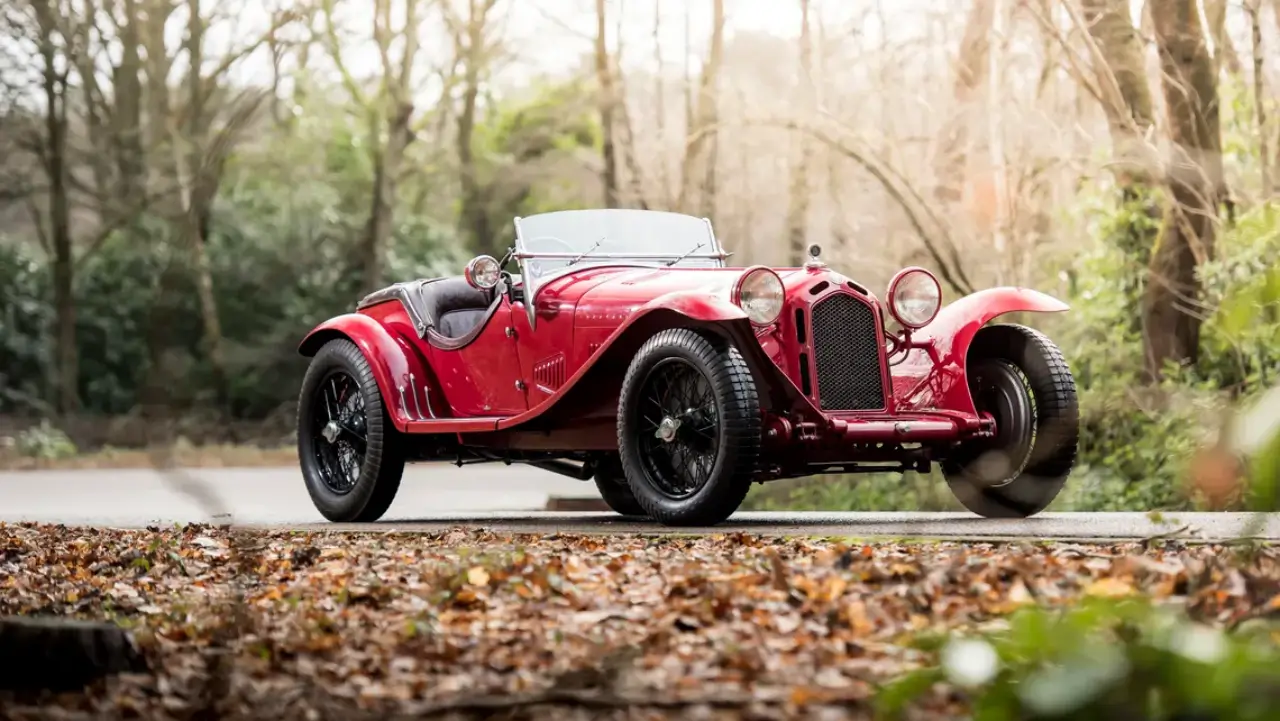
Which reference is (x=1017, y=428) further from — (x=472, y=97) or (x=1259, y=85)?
(x=472, y=97)

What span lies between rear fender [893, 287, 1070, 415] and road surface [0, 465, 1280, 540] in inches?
24.1

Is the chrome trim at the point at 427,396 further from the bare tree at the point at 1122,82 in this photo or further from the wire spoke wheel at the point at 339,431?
the bare tree at the point at 1122,82

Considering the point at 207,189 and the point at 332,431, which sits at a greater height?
the point at 207,189

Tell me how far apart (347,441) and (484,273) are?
1472 millimetres

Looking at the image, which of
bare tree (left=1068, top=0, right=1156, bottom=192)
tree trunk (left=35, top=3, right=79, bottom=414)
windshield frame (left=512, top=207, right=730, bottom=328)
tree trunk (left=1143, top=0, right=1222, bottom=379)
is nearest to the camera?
windshield frame (left=512, top=207, right=730, bottom=328)

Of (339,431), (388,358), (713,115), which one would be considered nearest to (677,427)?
(388,358)

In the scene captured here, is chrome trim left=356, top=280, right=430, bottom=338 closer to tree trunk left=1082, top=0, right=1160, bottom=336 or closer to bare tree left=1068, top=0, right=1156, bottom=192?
bare tree left=1068, top=0, right=1156, bottom=192

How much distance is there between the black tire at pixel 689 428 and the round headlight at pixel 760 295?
0.39m

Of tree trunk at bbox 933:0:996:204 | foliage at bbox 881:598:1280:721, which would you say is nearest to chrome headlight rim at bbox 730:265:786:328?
foliage at bbox 881:598:1280:721

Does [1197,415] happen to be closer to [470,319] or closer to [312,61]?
[470,319]

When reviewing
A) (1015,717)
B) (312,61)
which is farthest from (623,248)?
(312,61)

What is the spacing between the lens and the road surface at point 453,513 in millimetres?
7250

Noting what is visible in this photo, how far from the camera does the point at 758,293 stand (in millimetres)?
8469

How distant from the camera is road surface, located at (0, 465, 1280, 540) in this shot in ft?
23.8
